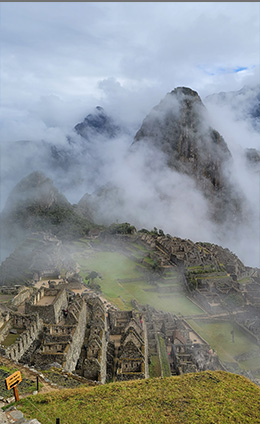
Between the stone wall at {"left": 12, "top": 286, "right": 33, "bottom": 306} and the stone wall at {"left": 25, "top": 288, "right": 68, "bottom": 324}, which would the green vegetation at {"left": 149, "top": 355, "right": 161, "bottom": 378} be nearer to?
the stone wall at {"left": 25, "top": 288, "right": 68, "bottom": 324}

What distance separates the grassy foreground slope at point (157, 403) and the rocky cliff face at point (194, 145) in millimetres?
137733

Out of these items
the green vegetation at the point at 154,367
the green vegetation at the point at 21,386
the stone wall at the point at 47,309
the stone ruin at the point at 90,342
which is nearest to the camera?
the green vegetation at the point at 21,386

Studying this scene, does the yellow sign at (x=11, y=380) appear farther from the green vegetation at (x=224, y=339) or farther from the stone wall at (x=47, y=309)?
the green vegetation at (x=224, y=339)

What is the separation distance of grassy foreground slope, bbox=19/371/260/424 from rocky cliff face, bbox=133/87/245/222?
13773cm

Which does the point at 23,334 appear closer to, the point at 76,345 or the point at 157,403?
the point at 76,345

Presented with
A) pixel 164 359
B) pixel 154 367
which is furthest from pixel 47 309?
pixel 164 359

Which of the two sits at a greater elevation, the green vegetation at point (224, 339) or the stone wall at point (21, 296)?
the stone wall at point (21, 296)

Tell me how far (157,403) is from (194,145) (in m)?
148

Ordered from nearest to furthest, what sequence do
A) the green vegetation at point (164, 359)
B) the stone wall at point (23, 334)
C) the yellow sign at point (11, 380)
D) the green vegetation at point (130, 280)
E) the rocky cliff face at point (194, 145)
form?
1. the yellow sign at point (11, 380)
2. the stone wall at point (23, 334)
3. the green vegetation at point (164, 359)
4. the green vegetation at point (130, 280)
5. the rocky cliff face at point (194, 145)

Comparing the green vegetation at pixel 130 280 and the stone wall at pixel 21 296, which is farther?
the green vegetation at pixel 130 280

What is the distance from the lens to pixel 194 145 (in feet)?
500

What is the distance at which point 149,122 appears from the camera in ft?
531

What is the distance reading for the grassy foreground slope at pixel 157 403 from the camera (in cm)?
1170

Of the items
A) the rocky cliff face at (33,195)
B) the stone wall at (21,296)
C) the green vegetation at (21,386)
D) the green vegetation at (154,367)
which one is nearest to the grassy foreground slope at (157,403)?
the green vegetation at (21,386)
